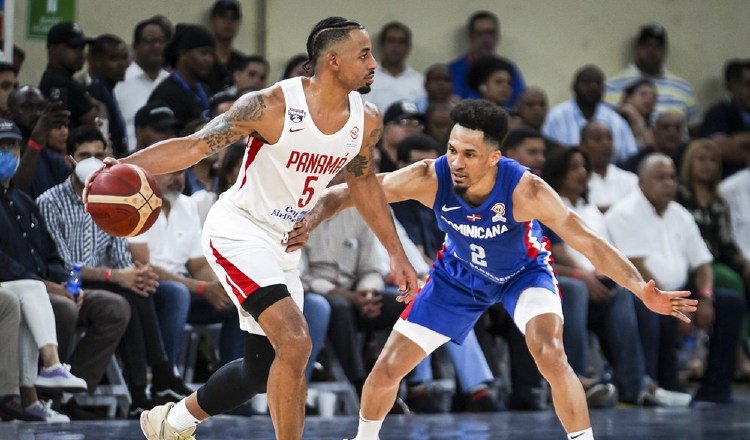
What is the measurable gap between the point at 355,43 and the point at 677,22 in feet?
26.0

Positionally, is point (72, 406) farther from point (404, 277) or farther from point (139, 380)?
point (404, 277)

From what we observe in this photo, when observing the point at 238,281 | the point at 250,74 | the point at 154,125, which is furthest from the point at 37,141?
the point at 238,281

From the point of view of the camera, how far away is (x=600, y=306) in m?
9.48

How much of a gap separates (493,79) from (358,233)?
8.84 feet

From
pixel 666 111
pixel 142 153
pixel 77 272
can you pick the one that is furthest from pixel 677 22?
pixel 142 153

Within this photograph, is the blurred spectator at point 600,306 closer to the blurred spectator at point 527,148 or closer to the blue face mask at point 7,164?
the blurred spectator at point 527,148

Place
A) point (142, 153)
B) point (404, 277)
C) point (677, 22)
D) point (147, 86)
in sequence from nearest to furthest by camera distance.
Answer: point (142, 153), point (404, 277), point (147, 86), point (677, 22)

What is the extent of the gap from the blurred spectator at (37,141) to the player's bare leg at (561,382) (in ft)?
12.3

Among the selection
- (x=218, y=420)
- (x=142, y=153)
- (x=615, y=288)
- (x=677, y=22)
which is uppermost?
(x=677, y=22)

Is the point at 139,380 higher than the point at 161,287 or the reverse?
the reverse

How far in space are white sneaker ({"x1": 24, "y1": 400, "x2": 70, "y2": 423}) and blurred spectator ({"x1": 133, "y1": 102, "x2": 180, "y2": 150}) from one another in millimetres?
2012

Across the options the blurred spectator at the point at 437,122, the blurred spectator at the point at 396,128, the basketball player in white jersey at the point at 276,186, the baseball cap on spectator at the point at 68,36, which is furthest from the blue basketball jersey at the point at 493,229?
the blurred spectator at the point at 437,122

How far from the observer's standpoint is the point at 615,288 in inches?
376

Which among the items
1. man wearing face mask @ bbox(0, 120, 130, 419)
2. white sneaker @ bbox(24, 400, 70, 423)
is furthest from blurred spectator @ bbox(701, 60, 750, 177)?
white sneaker @ bbox(24, 400, 70, 423)
